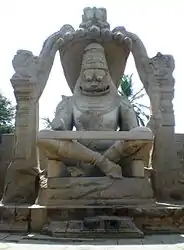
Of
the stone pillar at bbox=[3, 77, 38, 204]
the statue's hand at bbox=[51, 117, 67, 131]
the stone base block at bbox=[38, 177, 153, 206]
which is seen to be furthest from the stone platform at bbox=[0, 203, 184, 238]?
the statue's hand at bbox=[51, 117, 67, 131]

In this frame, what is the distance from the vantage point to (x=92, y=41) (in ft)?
24.2

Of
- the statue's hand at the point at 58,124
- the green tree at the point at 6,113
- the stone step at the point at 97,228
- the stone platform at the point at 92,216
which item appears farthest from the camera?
the green tree at the point at 6,113

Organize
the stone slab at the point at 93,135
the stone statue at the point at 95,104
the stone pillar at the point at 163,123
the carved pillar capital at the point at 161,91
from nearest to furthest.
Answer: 1. the stone slab at the point at 93,135
2. the stone statue at the point at 95,104
3. the stone pillar at the point at 163,123
4. the carved pillar capital at the point at 161,91

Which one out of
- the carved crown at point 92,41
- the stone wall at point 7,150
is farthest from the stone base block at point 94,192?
the carved crown at point 92,41

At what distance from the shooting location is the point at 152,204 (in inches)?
223

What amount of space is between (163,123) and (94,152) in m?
1.87

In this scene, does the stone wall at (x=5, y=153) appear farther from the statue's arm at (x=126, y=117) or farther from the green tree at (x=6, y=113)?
the green tree at (x=6, y=113)

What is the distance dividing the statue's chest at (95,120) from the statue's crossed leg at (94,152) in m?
0.81

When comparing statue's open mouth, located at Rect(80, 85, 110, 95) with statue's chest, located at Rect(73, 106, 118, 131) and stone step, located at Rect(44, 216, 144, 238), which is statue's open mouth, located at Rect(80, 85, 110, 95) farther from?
stone step, located at Rect(44, 216, 144, 238)

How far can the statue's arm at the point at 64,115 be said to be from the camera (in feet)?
21.3

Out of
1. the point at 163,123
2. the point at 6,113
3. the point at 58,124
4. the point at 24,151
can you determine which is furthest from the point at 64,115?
the point at 6,113

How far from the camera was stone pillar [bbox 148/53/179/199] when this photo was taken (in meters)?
6.98

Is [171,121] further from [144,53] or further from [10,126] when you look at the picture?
[10,126]

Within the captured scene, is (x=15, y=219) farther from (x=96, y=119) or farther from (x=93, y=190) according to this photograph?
(x=96, y=119)
